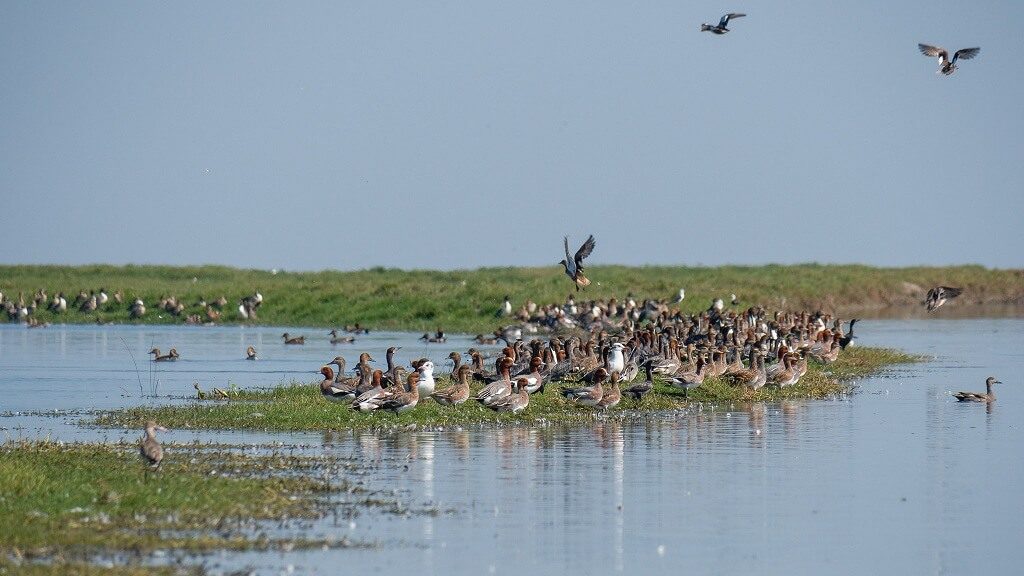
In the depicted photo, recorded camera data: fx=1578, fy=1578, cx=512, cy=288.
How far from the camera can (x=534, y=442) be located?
22828 millimetres

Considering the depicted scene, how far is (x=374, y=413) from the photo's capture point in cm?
2567

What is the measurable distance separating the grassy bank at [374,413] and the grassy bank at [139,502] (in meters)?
4.43

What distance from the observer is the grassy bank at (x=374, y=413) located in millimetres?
24562

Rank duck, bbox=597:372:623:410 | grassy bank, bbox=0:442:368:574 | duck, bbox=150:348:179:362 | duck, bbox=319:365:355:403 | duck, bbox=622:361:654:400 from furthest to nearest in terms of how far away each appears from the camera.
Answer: duck, bbox=150:348:179:362, duck, bbox=622:361:654:400, duck, bbox=597:372:623:410, duck, bbox=319:365:355:403, grassy bank, bbox=0:442:368:574

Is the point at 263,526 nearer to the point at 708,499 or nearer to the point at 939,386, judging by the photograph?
the point at 708,499

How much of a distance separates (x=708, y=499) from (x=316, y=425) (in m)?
8.11

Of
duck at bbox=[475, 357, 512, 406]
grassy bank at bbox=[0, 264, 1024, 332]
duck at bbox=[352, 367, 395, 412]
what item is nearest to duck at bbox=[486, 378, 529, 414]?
duck at bbox=[475, 357, 512, 406]

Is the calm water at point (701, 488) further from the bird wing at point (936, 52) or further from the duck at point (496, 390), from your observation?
the bird wing at point (936, 52)

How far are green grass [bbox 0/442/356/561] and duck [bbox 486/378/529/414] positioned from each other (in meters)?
5.84

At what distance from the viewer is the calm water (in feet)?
48.2

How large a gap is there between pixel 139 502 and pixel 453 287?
55928 mm

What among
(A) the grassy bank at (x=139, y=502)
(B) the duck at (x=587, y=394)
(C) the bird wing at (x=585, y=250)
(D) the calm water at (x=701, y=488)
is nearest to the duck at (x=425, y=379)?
(B) the duck at (x=587, y=394)

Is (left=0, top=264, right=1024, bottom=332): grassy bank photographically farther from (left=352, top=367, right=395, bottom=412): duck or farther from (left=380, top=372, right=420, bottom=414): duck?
(left=352, top=367, right=395, bottom=412): duck

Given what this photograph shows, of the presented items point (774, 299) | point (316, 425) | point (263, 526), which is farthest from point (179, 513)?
point (774, 299)
